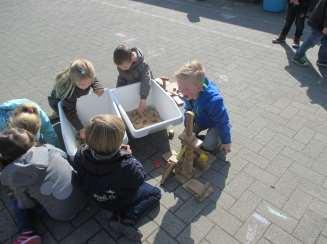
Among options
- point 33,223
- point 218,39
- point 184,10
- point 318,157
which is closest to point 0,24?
point 184,10

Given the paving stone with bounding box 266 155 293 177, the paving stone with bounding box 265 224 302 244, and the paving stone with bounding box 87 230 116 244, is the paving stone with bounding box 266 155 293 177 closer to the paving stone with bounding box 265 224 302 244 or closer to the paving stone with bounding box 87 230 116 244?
the paving stone with bounding box 265 224 302 244

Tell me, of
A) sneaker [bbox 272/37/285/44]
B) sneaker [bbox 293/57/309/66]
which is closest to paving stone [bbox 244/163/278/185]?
sneaker [bbox 293/57/309/66]

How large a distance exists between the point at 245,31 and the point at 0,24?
6257 mm

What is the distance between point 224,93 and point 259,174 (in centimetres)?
179

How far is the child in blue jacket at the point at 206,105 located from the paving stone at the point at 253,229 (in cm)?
79

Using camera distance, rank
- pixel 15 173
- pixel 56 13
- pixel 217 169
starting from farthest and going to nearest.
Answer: pixel 56 13, pixel 217 169, pixel 15 173

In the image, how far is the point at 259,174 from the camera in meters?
3.54

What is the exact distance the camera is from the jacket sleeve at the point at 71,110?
370 centimetres

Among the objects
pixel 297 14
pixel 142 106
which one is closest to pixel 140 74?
pixel 142 106

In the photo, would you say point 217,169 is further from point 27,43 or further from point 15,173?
point 27,43

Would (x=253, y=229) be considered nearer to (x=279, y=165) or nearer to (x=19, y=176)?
(x=279, y=165)

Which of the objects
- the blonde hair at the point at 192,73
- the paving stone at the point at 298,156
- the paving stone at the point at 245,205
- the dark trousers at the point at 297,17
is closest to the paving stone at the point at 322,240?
the paving stone at the point at 245,205

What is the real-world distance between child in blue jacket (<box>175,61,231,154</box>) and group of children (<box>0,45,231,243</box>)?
1 cm

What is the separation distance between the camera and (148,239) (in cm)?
291
